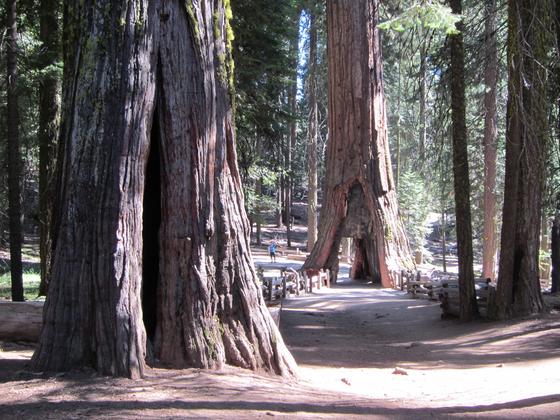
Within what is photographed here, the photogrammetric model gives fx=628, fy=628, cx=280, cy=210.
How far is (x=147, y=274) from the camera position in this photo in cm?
738

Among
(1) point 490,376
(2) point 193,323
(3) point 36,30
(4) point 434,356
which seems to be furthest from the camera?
(3) point 36,30

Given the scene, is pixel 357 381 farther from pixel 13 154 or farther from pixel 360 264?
pixel 360 264

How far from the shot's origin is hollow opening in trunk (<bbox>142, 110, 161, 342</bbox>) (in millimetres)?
7242

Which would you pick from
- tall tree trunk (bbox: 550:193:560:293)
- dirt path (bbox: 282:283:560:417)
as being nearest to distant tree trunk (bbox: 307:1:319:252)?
dirt path (bbox: 282:283:560:417)

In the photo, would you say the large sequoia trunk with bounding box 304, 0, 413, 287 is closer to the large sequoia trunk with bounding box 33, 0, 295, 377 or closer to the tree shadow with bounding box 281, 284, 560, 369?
the tree shadow with bounding box 281, 284, 560, 369

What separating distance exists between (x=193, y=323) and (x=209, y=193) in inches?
56.6

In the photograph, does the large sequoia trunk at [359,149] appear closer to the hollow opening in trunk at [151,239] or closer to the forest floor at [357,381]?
the forest floor at [357,381]

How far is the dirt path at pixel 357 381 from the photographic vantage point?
556cm

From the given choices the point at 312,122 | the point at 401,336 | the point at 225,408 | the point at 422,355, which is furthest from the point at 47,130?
the point at 312,122

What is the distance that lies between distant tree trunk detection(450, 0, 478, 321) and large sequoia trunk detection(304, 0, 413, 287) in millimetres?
8451

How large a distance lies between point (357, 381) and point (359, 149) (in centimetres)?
1520

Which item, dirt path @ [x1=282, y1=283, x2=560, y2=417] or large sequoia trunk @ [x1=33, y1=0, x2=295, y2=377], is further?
dirt path @ [x1=282, y1=283, x2=560, y2=417]

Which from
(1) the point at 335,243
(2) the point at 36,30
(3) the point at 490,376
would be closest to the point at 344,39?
(1) the point at 335,243

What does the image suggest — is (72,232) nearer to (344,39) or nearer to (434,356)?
(434,356)
